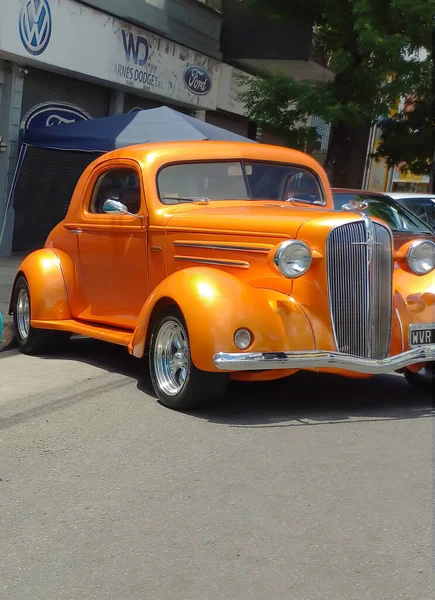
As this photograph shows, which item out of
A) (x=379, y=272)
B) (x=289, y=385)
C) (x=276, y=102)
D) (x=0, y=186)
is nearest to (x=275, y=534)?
(x=379, y=272)

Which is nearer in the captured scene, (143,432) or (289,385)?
(143,432)

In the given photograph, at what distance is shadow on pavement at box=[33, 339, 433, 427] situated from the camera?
580 centimetres

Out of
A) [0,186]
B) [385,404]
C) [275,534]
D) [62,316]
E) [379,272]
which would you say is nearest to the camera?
[275,534]

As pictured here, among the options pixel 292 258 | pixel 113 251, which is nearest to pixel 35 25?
pixel 113 251

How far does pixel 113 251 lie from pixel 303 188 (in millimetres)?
1648

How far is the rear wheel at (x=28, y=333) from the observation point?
310 inches

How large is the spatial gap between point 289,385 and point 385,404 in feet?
2.81

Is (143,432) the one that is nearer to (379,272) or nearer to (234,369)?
(234,369)

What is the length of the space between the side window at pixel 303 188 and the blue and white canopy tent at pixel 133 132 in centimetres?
462

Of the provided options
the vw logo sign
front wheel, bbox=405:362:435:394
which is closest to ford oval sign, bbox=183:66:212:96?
the vw logo sign

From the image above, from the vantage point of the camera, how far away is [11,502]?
4.08 metres

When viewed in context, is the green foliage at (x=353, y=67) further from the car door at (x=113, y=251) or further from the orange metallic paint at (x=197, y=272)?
the car door at (x=113, y=251)

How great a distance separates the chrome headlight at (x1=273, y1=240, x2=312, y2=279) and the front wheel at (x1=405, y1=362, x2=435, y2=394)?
1.59 metres

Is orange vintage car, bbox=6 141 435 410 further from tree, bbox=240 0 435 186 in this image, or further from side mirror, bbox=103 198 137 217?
tree, bbox=240 0 435 186
